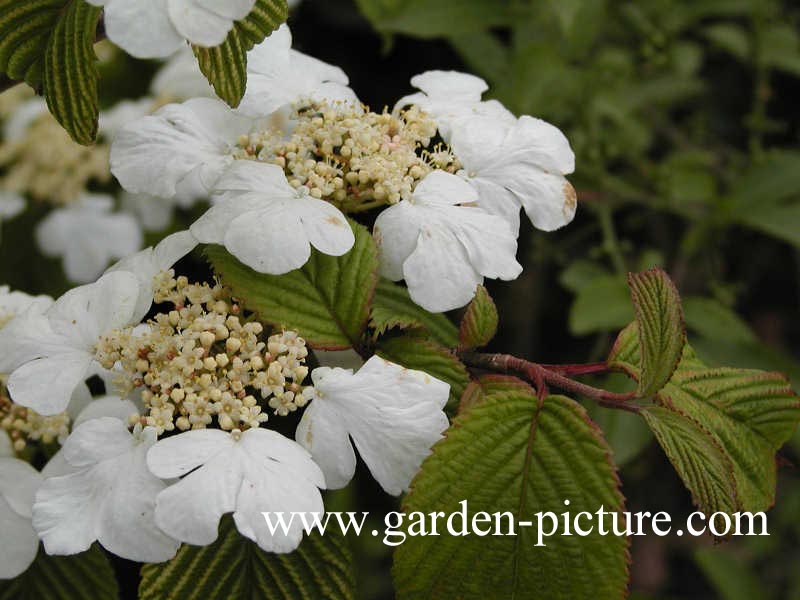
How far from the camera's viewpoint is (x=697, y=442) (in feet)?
2.06

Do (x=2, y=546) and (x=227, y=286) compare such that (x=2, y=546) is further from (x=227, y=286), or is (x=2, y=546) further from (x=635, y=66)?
(x=635, y=66)

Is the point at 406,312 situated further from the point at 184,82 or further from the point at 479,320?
the point at 184,82

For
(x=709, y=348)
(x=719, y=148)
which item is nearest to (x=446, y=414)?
(x=709, y=348)

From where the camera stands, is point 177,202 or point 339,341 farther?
point 177,202

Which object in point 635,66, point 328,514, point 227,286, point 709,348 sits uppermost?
point 227,286

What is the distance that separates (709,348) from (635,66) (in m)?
0.55

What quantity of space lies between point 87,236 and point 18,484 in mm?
715

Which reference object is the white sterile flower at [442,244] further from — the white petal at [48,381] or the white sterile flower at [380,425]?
the white petal at [48,381]

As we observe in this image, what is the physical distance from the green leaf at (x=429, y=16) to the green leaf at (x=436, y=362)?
0.64m

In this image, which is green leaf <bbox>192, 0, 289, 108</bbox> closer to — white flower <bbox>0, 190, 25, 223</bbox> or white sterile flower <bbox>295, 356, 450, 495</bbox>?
white sterile flower <bbox>295, 356, 450, 495</bbox>

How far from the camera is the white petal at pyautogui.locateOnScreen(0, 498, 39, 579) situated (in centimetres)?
68

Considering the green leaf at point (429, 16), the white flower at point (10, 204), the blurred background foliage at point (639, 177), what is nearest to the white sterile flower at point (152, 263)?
the blurred background foliage at point (639, 177)

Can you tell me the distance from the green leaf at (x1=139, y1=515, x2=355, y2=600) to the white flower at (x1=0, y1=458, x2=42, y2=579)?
13 cm

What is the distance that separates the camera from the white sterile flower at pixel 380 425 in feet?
1.98
